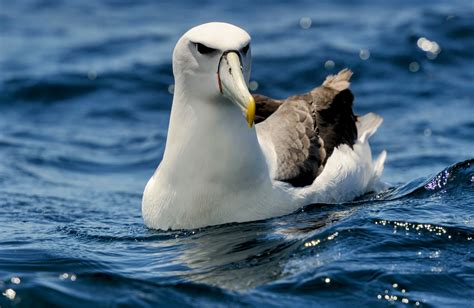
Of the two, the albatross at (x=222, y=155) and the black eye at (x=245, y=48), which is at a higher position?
the black eye at (x=245, y=48)

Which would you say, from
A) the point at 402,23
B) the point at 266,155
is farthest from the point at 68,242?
the point at 402,23

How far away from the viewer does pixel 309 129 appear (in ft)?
29.2

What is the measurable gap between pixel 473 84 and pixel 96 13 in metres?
8.41

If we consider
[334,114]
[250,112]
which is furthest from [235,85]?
[334,114]

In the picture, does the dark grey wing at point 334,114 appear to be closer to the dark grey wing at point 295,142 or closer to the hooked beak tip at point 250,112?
the dark grey wing at point 295,142

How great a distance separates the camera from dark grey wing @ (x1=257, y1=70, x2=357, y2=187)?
328 inches

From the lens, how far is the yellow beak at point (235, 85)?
7.07m

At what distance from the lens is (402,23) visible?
17.8 metres

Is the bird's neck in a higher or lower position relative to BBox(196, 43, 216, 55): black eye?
lower

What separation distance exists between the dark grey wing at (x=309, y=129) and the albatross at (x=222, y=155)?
0.04ft

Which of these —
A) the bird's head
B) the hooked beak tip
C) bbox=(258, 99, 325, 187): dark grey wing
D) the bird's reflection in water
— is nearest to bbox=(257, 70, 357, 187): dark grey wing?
bbox=(258, 99, 325, 187): dark grey wing

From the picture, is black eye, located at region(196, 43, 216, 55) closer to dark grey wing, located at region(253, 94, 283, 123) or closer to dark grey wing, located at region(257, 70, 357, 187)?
dark grey wing, located at region(257, 70, 357, 187)

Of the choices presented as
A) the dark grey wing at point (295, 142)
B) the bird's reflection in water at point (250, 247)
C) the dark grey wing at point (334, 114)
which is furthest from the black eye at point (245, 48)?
the dark grey wing at point (334, 114)

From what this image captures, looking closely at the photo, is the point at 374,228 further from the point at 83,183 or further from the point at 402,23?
the point at 402,23
